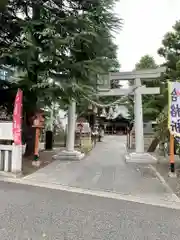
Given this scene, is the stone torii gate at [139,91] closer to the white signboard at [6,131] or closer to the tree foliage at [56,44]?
the tree foliage at [56,44]

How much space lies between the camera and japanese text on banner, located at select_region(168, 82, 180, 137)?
28.9 ft

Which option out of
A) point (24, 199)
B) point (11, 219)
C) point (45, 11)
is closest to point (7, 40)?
point (45, 11)

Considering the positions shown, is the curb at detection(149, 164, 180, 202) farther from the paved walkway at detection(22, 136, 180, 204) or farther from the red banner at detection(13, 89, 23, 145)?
the red banner at detection(13, 89, 23, 145)

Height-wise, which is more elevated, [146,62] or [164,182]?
[146,62]

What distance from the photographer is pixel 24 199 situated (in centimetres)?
575

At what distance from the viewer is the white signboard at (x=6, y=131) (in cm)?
915

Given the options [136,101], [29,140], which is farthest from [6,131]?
[136,101]

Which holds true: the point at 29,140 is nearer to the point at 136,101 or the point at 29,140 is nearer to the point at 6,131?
the point at 6,131

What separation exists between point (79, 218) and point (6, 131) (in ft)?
18.0

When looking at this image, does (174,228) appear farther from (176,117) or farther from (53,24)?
(53,24)

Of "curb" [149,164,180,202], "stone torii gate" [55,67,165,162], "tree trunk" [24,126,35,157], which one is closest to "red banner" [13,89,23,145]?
"tree trunk" [24,126,35,157]

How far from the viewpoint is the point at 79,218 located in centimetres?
455

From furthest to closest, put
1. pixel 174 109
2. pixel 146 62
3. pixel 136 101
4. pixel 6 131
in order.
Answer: pixel 146 62
pixel 136 101
pixel 6 131
pixel 174 109

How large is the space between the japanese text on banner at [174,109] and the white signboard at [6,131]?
16.8 ft
